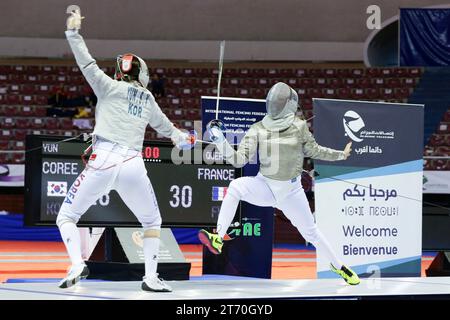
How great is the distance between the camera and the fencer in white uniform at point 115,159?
5785 mm

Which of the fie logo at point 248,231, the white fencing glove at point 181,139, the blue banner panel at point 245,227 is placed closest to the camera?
A: the white fencing glove at point 181,139

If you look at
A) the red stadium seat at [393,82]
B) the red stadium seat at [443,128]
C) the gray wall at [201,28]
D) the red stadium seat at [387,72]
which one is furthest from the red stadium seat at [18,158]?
the red stadium seat at [443,128]

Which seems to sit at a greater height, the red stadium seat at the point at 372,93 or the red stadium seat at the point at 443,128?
the red stadium seat at the point at 372,93

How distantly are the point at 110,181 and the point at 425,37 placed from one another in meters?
16.4

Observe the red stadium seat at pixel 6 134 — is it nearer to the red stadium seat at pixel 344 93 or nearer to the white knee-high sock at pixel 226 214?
the red stadium seat at pixel 344 93

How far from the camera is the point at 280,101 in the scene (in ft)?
22.5

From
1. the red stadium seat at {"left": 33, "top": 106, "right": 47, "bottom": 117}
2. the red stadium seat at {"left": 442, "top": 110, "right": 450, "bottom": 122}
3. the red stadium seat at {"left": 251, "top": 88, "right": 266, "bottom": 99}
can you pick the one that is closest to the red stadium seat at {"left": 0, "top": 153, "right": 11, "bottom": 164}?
the red stadium seat at {"left": 33, "top": 106, "right": 47, "bottom": 117}

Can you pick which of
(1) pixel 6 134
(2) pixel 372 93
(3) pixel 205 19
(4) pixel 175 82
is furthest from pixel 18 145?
(2) pixel 372 93

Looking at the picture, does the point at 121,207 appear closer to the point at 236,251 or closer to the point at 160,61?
the point at 236,251

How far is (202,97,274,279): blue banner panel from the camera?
8.48m

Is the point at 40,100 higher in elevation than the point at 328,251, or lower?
higher

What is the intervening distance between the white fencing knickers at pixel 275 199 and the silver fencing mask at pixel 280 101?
0.55 meters

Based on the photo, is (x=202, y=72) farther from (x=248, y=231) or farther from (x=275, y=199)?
(x=275, y=199)

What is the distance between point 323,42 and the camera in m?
22.3
